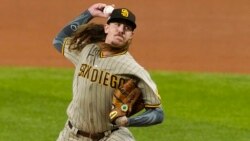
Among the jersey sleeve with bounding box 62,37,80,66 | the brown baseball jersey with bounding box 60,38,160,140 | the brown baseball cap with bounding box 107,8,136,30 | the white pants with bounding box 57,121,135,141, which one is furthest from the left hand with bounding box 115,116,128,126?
the jersey sleeve with bounding box 62,37,80,66

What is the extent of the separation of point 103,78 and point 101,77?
24 millimetres

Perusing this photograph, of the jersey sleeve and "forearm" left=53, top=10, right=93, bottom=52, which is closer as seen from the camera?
the jersey sleeve

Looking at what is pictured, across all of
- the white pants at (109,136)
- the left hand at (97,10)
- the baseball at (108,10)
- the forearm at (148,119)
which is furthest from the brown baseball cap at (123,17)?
the white pants at (109,136)

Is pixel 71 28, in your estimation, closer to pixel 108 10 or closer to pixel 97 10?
pixel 97 10

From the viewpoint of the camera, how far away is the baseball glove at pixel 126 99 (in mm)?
5898

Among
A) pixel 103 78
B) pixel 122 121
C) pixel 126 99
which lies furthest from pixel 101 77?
pixel 122 121

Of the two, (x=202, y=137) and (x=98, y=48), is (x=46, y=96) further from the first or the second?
(x=98, y=48)

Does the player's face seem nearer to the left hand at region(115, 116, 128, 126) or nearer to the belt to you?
the left hand at region(115, 116, 128, 126)

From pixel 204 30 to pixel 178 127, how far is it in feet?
31.3

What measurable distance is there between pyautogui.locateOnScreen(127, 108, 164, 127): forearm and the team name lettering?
346 mm

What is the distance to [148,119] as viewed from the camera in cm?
584

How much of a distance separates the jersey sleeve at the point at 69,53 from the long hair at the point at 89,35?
0.15 ft

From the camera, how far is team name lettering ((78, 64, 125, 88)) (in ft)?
20.0

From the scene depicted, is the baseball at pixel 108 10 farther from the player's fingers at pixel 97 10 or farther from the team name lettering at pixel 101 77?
the team name lettering at pixel 101 77
